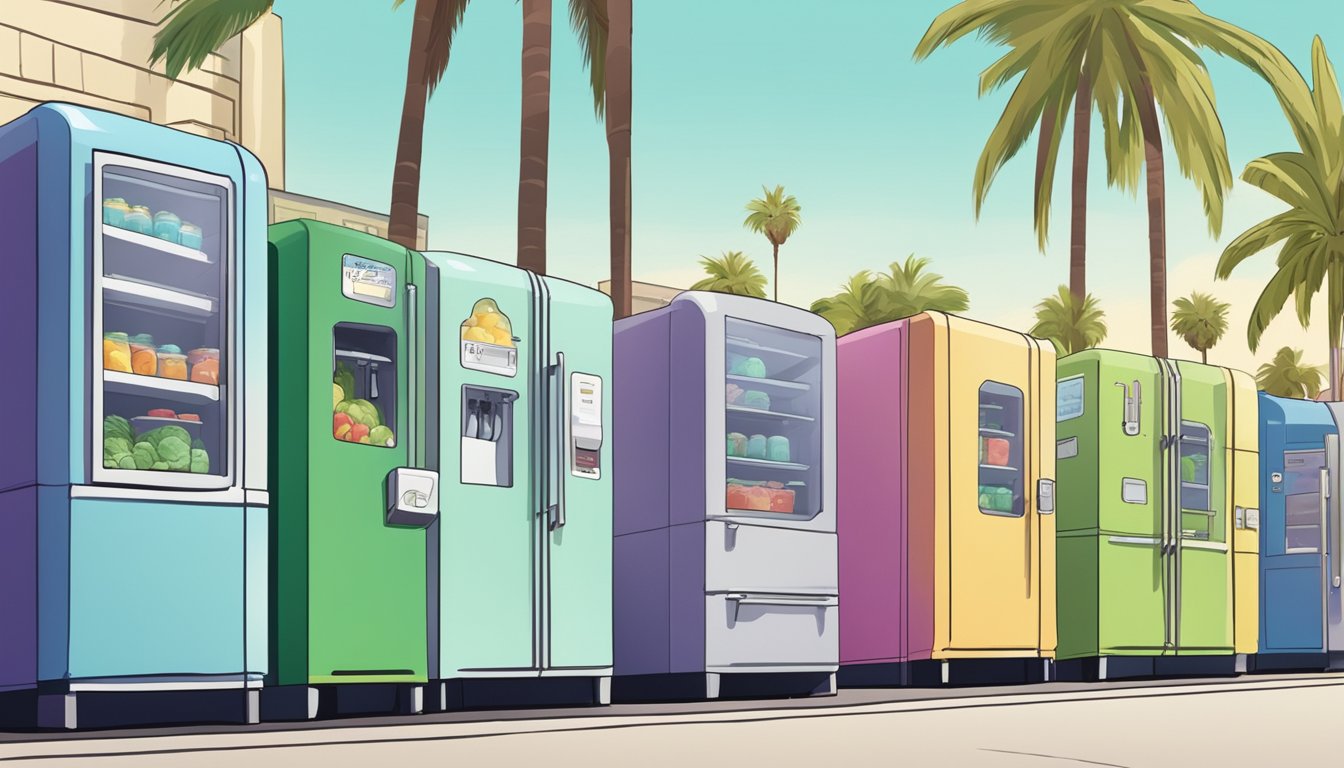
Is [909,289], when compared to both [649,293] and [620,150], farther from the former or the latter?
[620,150]

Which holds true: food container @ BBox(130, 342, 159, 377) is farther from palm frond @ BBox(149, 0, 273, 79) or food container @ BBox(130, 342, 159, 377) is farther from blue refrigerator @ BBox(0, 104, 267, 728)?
palm frond @ BBox(149, 0, 273, 79)

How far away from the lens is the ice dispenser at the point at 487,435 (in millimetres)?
7285

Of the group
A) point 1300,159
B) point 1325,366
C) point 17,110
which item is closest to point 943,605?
point 17,110

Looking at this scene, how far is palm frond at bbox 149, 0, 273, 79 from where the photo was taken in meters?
12.0

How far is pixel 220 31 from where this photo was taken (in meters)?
12.2

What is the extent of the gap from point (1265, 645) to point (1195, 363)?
8.16 feet

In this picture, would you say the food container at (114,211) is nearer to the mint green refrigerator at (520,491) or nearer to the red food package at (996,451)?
the mint green refrigerator at (520,491)

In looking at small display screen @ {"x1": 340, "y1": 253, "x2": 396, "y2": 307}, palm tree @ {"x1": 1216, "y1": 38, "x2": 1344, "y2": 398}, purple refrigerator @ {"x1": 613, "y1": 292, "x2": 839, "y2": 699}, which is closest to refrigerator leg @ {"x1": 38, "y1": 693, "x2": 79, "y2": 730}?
small display screen @ {"x1": 340, "y1": 253, "x2": 396, "y2": 307}

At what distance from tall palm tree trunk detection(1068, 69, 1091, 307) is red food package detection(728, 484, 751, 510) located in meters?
12.2

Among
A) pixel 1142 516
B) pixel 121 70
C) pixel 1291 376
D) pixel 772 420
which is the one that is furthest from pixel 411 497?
pixel 1291 376

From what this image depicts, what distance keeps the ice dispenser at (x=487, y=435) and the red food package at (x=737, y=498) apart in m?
1.62

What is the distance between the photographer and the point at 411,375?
6992mm

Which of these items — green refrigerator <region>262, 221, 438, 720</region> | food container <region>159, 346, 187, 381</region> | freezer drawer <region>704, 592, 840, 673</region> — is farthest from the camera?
freezer drawer <region>704, 592, 840, 673</region>

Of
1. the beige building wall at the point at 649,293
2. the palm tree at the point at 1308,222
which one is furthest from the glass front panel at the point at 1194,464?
the beige building wall at the point at 649,293
